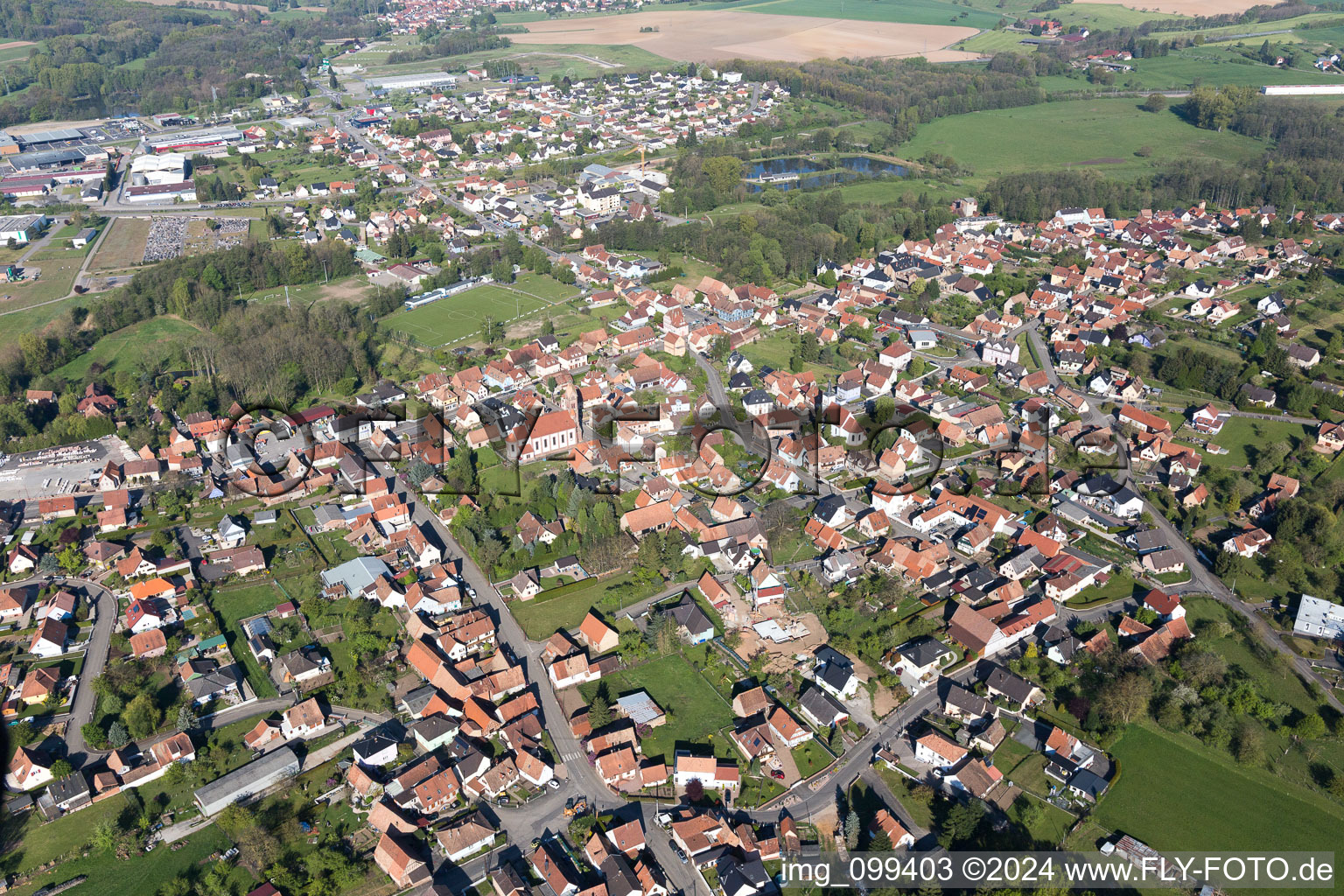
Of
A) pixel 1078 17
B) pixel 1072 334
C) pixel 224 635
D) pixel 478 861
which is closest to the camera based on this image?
pixel 478 861

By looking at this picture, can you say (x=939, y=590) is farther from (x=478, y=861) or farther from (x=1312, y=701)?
(x=478, y=861)

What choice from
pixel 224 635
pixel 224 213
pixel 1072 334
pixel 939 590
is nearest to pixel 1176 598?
pixel 939 590

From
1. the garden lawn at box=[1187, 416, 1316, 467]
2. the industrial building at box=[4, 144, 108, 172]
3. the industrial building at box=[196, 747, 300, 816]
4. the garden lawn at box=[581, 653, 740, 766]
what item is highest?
the industrial building at box=[4, 144, 108, 172]

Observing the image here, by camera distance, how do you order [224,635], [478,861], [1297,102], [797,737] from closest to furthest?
[478,861] < [797,737] < [224,635] < [1297,102]

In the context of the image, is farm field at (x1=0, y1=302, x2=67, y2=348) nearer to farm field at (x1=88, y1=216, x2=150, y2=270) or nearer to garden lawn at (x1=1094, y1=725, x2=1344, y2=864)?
farm field at (x1=88, y1=216, x2=150, y2=270)

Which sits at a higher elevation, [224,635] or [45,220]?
[45,220]

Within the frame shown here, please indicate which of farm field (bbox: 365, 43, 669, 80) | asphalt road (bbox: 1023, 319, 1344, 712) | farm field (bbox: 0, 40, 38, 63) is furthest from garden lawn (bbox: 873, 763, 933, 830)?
farm field (bbox: 0, 40, 38, 63)

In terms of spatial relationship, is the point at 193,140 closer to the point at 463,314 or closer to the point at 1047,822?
the point at 463,314
